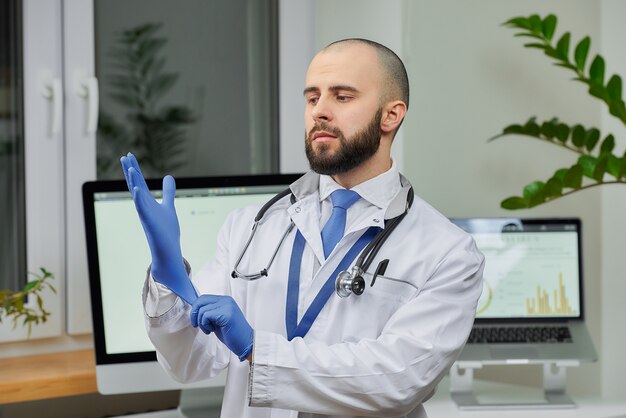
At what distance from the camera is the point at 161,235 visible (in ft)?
4.63

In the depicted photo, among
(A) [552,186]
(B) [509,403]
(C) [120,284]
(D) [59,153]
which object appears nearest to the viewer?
(C) [120,284]

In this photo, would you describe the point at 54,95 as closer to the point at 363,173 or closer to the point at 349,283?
the point at 363,173

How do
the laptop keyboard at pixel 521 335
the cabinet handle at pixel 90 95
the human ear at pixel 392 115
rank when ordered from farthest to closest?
1. the cabinet handle at pixel 90 95
2. the laptop keyboard at pixel 521 335
3. the human ear at pixel 392 115

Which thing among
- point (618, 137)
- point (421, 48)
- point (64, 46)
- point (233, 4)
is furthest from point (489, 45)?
point (64, 46)

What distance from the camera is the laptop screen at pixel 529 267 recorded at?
2.39m

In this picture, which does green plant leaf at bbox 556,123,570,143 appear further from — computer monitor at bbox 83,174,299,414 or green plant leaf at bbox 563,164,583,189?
computer monitor at bbox 83,174,299,414

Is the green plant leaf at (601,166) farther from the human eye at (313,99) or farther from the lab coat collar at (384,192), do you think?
the human eye at (313,99)

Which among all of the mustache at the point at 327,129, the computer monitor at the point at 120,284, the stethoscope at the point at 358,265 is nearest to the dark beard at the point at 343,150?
the mustache at the point at 327,129

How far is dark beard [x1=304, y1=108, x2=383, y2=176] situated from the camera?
5.03 feet

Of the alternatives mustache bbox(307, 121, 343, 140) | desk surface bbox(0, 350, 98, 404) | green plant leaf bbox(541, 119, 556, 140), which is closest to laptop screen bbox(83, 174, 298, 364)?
desk surface bbox(0, 350, 98, 404)

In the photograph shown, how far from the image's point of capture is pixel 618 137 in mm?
2781

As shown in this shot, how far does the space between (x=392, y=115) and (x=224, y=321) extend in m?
0.47

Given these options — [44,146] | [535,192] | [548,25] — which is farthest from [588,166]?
[44,146]

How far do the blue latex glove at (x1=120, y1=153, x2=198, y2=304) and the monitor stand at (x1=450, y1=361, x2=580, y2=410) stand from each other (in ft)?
3.36
